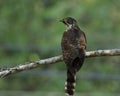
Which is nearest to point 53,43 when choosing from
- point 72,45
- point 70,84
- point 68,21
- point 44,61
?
point 68,21

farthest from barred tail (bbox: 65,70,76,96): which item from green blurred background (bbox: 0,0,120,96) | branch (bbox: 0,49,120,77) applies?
green blurred background (bbox: 0,0,120,96)

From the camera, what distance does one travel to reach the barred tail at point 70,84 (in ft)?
19.4

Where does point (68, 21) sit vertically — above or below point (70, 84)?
above

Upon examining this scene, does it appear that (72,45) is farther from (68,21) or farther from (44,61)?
(68,21)

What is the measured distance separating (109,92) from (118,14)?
74.8 inches

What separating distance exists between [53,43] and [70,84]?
320 inches

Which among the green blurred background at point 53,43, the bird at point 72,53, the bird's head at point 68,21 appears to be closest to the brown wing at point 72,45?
the bird at point 72,53

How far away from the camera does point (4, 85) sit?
14555 millimetres

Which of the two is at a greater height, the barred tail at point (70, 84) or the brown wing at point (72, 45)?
the brown wing at point (72, 45)

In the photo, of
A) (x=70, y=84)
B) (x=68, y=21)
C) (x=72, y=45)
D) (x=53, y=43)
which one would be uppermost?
(x=53, y=43)

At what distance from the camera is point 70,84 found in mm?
6051

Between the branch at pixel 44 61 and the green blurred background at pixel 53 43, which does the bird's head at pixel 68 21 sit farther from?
the green blurred background at pixel 53 43

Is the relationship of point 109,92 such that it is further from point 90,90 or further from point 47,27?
point 47,27

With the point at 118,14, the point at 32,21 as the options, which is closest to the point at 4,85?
the point at 32,21
